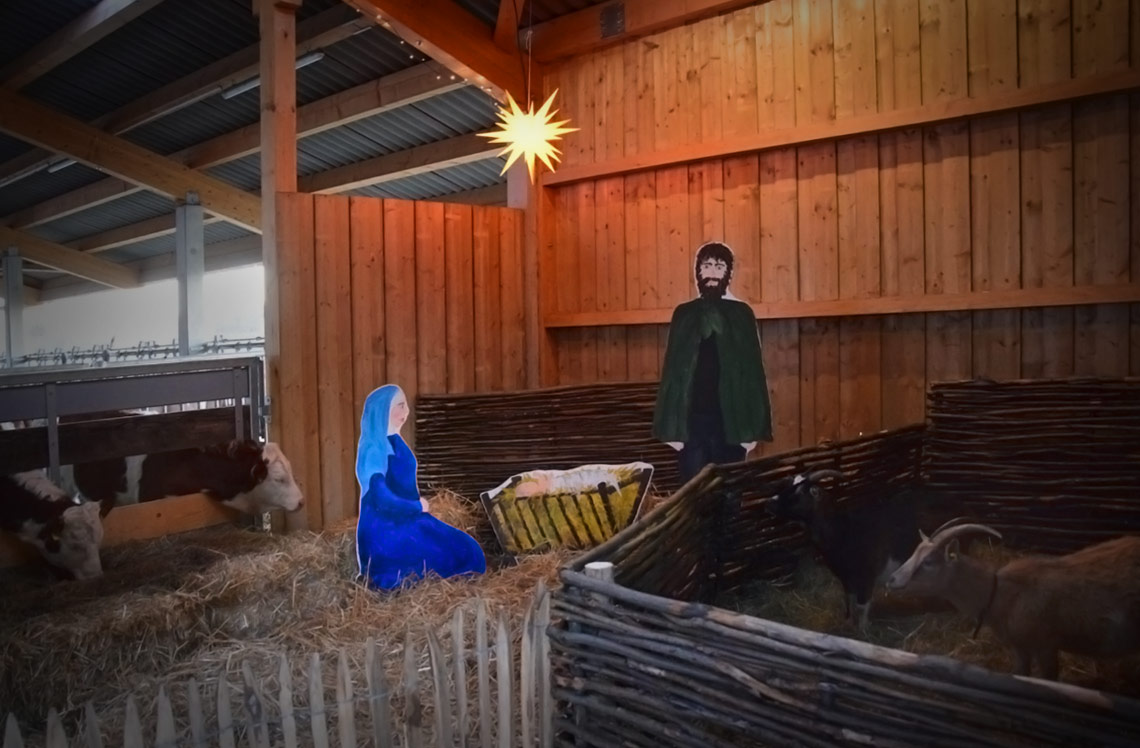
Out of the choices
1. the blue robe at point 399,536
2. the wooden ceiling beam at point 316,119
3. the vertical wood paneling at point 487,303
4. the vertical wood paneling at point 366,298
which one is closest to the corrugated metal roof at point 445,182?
the wooden ceiling beam at point 316,119

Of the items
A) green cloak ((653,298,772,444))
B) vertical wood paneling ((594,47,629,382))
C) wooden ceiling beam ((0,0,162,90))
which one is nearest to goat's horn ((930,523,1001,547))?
green cloak ((653,298,772,444))

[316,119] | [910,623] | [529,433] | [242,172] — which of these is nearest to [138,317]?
[242,172]

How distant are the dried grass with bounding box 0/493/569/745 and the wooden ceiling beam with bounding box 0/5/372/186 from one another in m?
4.52

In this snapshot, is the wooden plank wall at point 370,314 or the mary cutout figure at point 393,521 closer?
the mary cutout figure at point 393,521

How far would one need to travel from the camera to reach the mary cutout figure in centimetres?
446

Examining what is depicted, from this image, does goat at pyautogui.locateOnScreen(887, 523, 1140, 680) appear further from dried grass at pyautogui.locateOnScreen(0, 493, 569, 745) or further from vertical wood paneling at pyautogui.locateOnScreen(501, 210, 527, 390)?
vertical wood paneling at pyautogui.locateOnScreen(501, 210, 527, 390)

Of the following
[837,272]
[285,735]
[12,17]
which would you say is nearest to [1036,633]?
[285,735]

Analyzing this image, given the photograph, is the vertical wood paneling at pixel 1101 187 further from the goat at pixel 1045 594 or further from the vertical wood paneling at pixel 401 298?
the vertical wood paneling at pixel 401 298

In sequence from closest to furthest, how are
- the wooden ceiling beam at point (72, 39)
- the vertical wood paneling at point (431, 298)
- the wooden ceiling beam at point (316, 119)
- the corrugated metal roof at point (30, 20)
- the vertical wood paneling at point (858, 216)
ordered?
the vertical wood paneling at point (858, 216)
the vertical wood paneling at point (431, 298)
the wooden ceiling beam at point (72, 39)
the corrugated metal roof at point (30, 20)
the wooden ceiling beam at point (316, 119)

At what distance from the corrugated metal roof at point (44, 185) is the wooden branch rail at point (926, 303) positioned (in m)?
8.24

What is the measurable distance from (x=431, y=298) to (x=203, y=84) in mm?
3921

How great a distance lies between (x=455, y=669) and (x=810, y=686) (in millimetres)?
1187

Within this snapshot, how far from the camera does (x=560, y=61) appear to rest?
6684mm

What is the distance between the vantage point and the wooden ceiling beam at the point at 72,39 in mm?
6508
